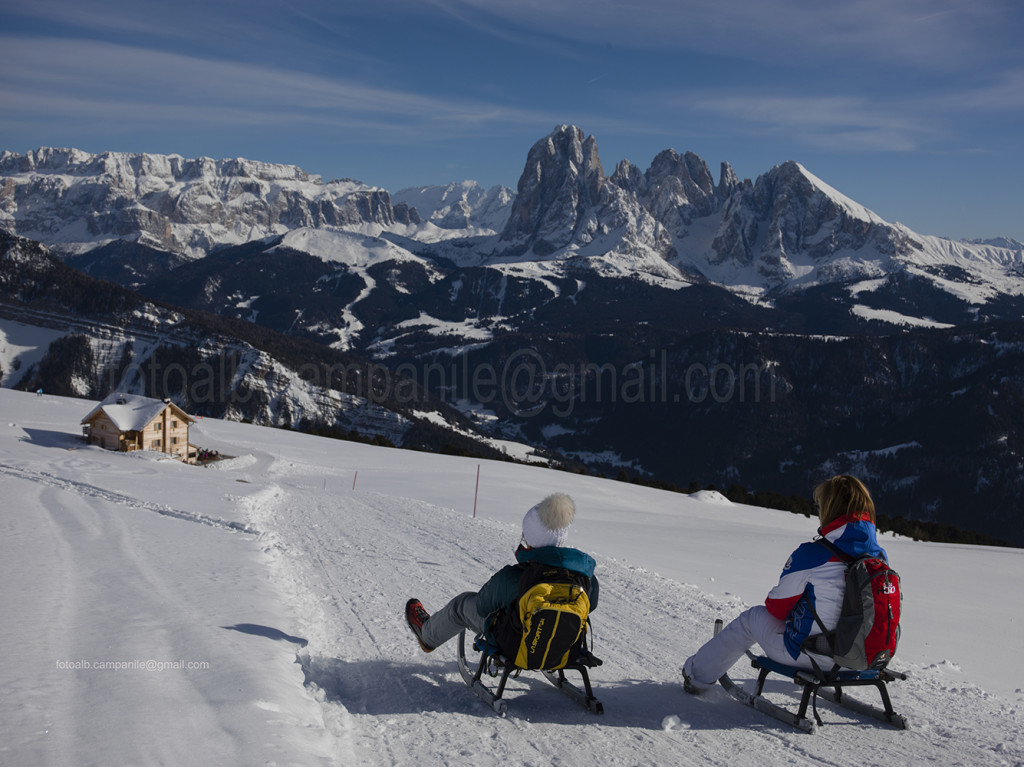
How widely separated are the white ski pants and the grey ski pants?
1.87 meters

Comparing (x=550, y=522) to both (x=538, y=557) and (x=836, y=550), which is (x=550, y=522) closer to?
(x=538, y=557)

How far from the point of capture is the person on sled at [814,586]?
5281mm

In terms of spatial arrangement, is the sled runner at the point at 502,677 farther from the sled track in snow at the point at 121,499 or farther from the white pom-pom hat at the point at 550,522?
the sled track in snow at the point at 121,499

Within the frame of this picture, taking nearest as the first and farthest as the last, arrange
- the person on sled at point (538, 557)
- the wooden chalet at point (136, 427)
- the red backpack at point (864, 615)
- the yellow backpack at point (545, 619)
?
the red backpack at point (864, 615) < the yellow backpack at point (545, 619) < the person on sled at point (538, 557) < the wooden chalet at point (136, 427)

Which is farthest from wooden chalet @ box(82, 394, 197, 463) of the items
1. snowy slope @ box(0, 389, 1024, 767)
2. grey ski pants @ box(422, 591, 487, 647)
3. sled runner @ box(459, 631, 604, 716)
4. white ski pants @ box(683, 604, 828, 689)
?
white ski pants @ box(683, 604, 828, 689)

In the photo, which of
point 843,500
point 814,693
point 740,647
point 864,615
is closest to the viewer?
point 864,615

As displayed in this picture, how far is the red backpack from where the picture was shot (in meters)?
5.20

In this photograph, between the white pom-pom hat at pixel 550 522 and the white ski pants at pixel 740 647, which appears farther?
the white ski pants at pixel 740 647

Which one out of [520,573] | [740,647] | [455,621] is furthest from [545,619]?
[740,647]

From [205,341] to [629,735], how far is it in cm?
16924

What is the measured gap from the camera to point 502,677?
568 cm

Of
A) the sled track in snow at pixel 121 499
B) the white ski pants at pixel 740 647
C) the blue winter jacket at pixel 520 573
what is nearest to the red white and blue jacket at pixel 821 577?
the white ski pants at pixel 740 647

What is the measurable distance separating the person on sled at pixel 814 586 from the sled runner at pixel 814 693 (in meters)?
0.08

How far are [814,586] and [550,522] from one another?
2000 mm
